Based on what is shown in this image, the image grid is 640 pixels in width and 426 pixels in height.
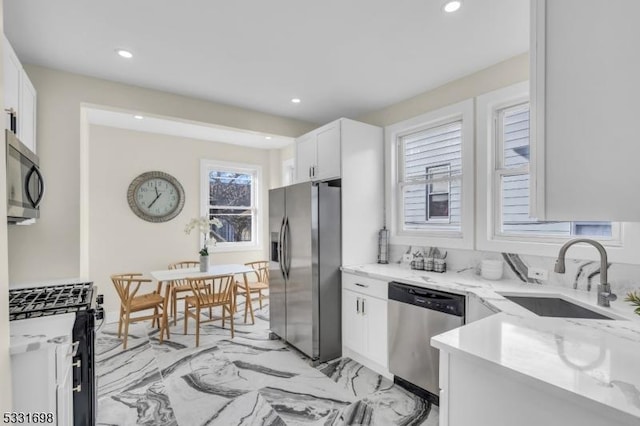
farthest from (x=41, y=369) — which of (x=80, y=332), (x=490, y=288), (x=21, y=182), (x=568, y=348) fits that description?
(x=490, y=288)

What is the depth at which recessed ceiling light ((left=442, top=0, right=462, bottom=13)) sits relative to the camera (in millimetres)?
1771

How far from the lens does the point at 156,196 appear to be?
443 cm

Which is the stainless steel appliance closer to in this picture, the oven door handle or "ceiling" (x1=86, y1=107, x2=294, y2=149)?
"ceiling" (x1=86, y1=107, x2=294, y2=149)

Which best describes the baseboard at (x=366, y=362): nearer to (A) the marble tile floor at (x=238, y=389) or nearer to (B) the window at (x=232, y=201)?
(A) the marble tile floor at (x=238, y=389)

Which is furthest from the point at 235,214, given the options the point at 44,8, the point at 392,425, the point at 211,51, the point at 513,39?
the point at 513,39

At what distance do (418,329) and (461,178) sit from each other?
54.7 inches

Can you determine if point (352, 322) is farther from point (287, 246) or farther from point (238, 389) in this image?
point (238, 389)

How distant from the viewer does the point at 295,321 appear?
3.14 m

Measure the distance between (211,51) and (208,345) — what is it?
9.50 feet

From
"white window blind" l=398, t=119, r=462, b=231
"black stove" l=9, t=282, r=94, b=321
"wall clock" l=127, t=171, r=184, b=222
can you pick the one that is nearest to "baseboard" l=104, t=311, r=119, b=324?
"wall clock" l=127, t=171, r=184, b=222

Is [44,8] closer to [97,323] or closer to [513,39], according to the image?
[97,323]

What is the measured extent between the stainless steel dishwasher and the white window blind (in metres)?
0.91

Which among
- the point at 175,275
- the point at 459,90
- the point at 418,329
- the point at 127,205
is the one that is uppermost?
the point at 459,90

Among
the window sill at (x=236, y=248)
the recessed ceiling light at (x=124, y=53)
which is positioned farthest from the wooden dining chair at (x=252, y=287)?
the recessed ceiling light at (x=124, y=53)
